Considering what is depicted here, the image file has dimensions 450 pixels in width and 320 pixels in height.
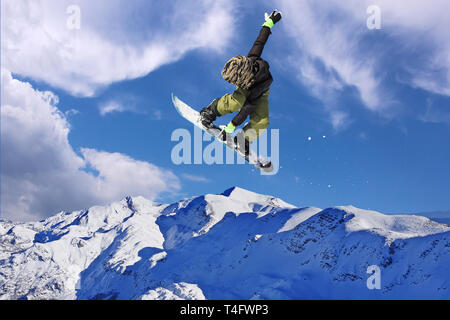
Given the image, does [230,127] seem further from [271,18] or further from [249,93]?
[271,18]

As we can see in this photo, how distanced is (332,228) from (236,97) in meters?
165

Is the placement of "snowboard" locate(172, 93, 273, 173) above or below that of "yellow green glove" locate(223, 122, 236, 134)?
above

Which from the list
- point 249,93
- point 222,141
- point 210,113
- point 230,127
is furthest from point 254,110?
point 222,141

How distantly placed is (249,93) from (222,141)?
3001 millimetres

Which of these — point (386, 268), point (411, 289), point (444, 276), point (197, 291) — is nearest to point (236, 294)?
point (197, 291)

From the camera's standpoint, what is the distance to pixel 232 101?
10.3 meters

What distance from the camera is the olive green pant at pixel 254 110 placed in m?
10.1

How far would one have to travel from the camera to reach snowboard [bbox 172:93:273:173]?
12.8 meters

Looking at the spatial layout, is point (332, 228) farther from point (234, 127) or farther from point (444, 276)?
point (234, 127)

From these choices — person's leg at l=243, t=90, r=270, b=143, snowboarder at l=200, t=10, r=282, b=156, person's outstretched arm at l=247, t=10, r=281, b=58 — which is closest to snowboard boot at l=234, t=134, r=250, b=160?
snowboarder at l=200, t=10, r=282, b=156

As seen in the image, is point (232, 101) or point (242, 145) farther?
point (242, 145)

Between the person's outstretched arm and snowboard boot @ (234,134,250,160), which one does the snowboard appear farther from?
the person's outstretched arm

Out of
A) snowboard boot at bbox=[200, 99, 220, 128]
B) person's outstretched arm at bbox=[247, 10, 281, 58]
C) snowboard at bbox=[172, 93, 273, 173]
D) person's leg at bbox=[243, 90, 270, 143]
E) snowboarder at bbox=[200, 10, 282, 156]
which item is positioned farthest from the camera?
snowboard at bbox=[172, 93, 273, 173]

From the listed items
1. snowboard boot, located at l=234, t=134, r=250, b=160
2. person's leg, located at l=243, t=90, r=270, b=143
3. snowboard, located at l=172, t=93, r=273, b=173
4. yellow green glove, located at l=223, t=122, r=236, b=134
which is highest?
snowboard, located at l=172, t=93, r=273, b=173
